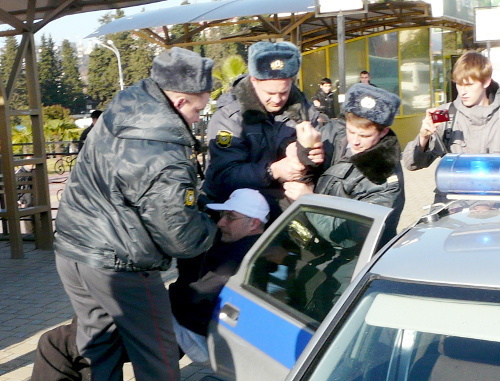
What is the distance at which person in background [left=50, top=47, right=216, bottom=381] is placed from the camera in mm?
2955

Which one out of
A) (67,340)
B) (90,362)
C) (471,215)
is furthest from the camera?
(67,340)

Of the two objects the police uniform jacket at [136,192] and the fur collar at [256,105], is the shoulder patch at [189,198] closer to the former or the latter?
the police uniform jacket at [136,192]

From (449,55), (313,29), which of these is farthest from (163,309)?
(449,55)

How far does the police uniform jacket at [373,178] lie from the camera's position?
10.8 feet

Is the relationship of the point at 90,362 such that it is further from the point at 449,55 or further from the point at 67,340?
the point at 449,55

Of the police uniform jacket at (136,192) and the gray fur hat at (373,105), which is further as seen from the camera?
the gray fur hat at (373,105)

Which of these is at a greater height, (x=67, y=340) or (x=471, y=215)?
(x=471, y=215)

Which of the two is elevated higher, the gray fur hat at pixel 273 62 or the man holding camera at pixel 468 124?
the gray fur hat at pixel 273 62

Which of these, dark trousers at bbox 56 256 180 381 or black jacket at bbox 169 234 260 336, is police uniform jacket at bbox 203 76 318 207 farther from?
dark trousers at bbox 56 256 180 381

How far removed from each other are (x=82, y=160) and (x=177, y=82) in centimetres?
Answer: 54

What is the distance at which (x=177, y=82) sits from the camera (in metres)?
3.09

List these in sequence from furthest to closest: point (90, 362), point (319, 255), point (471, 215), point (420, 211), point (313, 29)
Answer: point (313, 29)
point (420, 211)
point (90, 362)
point (319, 255)
point (471, 215)

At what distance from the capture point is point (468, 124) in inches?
174

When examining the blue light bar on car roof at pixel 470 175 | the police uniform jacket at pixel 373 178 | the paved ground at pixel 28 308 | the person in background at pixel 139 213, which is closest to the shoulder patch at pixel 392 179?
the police uniform jacket at pixel 373 178
